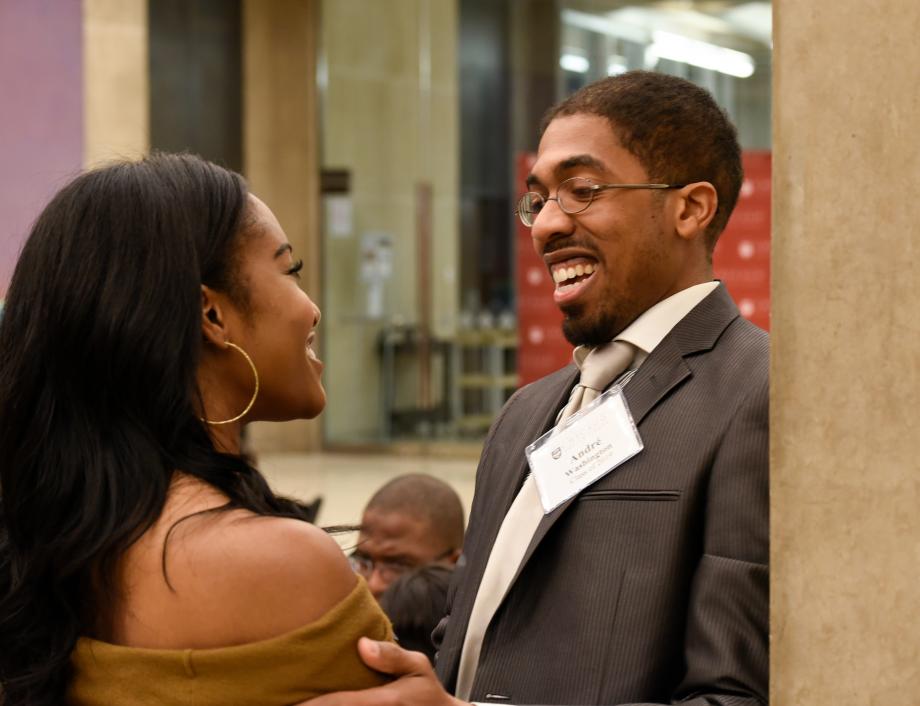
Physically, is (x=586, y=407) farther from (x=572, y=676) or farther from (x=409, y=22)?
(x=409, y=22)

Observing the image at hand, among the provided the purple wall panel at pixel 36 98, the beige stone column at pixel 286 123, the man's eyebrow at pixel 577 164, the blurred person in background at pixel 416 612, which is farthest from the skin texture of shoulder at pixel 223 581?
the beige stone column at pixel 286 123

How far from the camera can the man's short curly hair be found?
230 centimetres

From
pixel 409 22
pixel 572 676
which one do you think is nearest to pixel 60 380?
pixel 572 676

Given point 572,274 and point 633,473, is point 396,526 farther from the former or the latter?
point 633,473

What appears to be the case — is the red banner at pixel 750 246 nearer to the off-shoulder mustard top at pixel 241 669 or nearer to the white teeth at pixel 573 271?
the white teeth at pixel 573 271

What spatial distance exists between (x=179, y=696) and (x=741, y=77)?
1081 cm

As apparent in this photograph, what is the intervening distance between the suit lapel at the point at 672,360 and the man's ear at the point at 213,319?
0.60m

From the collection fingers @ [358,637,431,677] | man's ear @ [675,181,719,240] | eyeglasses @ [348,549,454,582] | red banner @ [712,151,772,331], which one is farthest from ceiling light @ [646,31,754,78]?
fingers @ [358,637,431,677]

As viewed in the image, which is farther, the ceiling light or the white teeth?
the ceiling light

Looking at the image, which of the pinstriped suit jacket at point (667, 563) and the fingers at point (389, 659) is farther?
the pinstriped suit jacket at point (667, 563)

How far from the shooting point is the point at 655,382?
2174 mm

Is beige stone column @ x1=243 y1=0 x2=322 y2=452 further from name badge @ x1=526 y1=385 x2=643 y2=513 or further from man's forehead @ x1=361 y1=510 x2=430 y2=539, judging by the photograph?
name badge @ x1=526 y1=385 x2=643 y2=513

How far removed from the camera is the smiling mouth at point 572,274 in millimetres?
2318

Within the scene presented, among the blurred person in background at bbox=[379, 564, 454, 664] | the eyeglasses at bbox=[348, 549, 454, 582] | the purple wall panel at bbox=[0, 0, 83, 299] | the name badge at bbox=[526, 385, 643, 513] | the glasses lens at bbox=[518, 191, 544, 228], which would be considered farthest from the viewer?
the purple wall panel at bbox=[0, 0, 83, 299]
